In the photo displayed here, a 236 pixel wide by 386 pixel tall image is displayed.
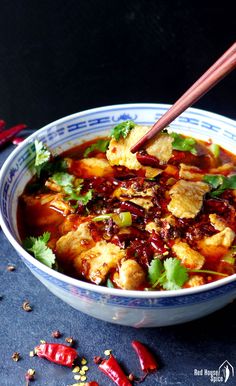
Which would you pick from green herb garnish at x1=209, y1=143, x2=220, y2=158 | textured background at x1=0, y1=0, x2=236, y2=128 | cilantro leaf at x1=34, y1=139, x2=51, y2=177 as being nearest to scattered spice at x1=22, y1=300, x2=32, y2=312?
cilantro leaf at x1=34, y1=139, x2=51, y2=177

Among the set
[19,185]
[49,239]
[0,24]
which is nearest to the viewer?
[49,239]

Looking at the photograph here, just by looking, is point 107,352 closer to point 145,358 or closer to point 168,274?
point 145,358

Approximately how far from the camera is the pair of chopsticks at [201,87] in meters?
2.40

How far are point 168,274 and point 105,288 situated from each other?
0.36 m

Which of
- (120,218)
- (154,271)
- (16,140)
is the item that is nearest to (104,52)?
(16,140)

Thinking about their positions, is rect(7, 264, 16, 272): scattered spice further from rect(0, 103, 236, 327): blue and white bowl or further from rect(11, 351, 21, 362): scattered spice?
rect(11, 351, 21, 362): scattered spice

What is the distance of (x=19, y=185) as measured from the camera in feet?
9.99

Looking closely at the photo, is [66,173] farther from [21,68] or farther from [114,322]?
[21,68]

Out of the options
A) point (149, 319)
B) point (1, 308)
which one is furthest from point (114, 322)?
point (1, 308)

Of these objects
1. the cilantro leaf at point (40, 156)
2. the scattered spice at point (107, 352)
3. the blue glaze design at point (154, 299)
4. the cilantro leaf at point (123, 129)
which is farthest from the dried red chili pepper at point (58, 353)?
the cilantro leaf at point (123, 129)

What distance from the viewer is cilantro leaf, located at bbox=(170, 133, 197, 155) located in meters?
3.29

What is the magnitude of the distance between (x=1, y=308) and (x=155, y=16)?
11.0 feet

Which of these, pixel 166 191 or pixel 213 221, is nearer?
pixel 213 221

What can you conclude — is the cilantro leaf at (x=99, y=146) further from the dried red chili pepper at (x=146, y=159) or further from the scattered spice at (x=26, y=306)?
the scattered spice at (x=26, y=306)
